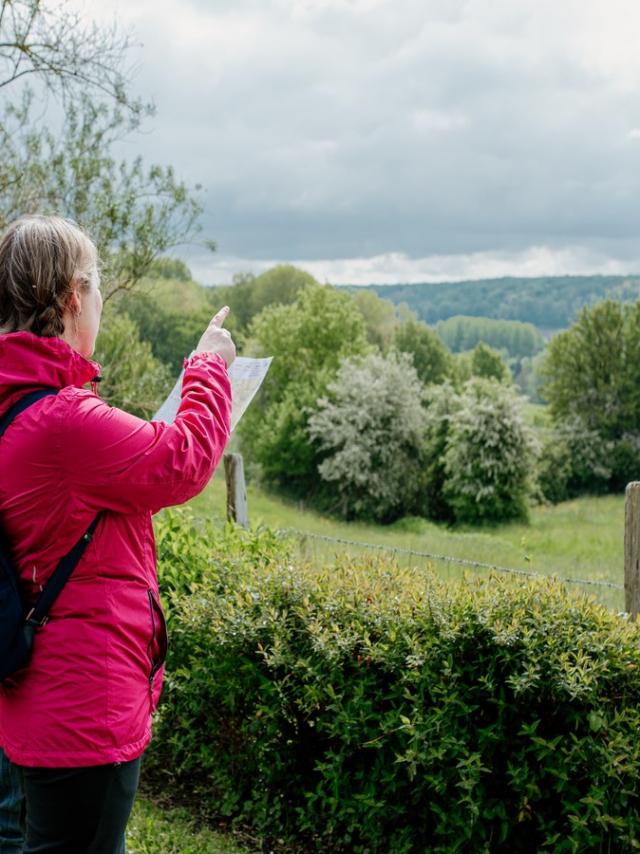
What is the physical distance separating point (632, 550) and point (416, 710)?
2060 mm

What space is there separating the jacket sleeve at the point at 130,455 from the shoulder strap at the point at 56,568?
85mm

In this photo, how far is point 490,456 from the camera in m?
38.2

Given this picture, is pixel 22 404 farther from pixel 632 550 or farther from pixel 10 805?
pixel 632 550

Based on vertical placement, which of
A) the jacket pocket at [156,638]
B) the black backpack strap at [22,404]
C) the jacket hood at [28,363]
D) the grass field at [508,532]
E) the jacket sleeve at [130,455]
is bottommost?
the grass field at [508,532]

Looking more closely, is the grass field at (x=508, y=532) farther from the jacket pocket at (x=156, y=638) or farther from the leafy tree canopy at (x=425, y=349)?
the leafy tree canopy at (x=425, y=349)

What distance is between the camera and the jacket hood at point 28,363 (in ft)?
7.46

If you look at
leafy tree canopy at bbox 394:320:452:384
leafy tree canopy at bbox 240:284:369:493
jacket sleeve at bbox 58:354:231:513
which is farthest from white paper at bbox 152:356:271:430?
leafy tree canopy at bbox 394:320:452:384

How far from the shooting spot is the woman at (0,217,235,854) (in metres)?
2.22

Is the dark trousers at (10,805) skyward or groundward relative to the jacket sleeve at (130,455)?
groundward

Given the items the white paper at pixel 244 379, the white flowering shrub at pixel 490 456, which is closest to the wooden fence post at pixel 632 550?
the white paper at pixel 244 379

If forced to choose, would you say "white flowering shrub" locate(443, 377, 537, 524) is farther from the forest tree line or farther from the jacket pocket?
the jacket pocket

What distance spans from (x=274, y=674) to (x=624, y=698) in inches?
69.4

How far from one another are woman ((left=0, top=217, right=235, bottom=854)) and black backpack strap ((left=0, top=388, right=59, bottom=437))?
0.02 metres

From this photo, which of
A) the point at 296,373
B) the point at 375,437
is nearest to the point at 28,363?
the point at 375,437
